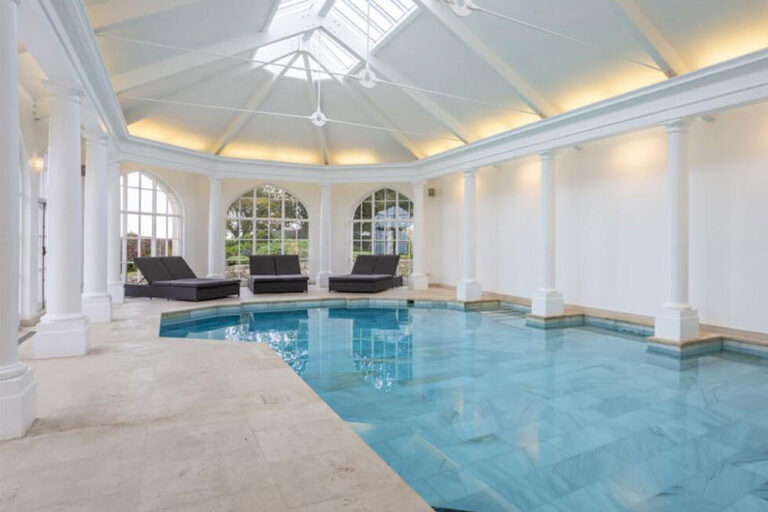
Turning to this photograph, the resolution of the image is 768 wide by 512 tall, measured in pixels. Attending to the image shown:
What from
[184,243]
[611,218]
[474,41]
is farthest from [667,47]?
[184,243]

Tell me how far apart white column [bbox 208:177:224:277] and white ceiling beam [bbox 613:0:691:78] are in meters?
9.50

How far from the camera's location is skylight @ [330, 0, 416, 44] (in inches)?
312

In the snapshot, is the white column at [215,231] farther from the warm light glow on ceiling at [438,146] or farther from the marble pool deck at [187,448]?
the marble pool deck at [187,448]

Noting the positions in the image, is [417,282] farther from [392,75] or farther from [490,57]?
[490,57]

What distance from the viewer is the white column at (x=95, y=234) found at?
6422 millimetres

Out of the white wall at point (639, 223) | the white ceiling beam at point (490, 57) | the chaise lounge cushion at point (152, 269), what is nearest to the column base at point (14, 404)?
the white ceiling beam at point (490, 57)

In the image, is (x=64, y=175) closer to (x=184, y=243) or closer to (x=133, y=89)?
(x=133, y=89)

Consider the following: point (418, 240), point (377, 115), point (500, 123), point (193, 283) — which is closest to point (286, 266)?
point (193, 283)

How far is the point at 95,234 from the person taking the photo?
640 cm

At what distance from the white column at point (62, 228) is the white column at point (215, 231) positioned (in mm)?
6988

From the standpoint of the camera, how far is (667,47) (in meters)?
5.86

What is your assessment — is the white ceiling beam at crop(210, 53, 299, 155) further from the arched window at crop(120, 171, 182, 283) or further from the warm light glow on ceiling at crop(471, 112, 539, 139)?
the warm light glow on ceiling at crop(471, 112, 539, 139)

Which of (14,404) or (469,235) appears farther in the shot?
(469,235)

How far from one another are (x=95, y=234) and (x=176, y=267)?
395 centimetres
